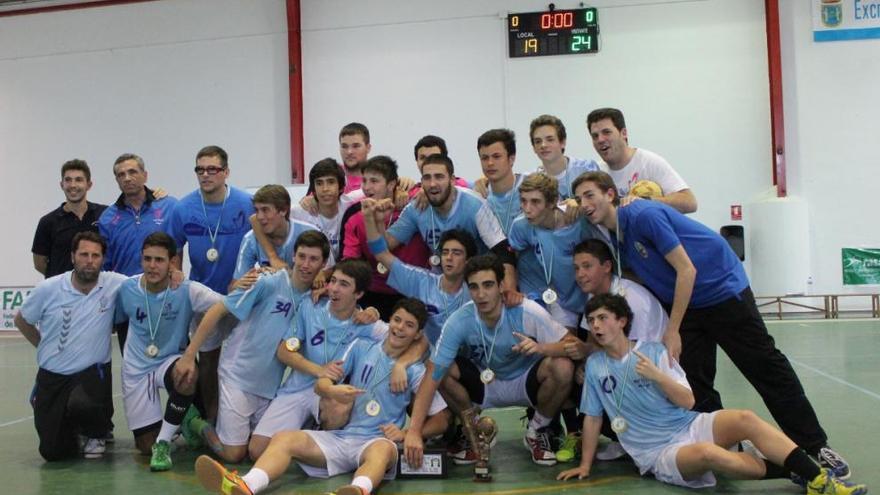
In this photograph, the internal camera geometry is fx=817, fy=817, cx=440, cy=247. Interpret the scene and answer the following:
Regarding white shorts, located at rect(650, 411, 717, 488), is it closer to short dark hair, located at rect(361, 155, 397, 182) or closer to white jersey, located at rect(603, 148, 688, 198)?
white jersey, located at rect(603, 148, 688, 198)

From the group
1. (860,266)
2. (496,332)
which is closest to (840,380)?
(496,332)

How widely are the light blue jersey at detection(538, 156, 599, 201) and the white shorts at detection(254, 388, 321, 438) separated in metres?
2.19

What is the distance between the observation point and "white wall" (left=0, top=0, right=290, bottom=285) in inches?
609

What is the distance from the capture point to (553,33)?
14422 mm

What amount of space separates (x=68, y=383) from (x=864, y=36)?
13.4 meters

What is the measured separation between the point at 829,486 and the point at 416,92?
11.9 meters

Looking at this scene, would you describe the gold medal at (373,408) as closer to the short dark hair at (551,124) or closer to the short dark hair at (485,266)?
the short dark hair at (485,266)

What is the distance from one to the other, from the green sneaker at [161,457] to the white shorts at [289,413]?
0.57m

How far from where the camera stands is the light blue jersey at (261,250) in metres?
5.66

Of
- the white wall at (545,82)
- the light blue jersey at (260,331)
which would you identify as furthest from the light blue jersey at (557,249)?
the white wall at (545,82)

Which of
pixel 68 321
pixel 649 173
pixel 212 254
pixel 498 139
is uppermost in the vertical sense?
pixel 498 139

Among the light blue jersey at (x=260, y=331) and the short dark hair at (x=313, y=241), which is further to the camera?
the light blue jersey at (x=260, y=331)

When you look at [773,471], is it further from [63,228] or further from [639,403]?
[63,228]

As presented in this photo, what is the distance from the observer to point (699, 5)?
46.4 ft
